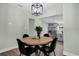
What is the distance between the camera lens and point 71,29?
2.54 metres

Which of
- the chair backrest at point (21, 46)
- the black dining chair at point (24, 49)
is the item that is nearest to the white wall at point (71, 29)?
the black dining chair at point (24, 49)

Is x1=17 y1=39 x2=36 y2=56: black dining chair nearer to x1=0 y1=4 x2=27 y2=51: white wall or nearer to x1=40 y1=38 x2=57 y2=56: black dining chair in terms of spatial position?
x1=0 y1=4 x2=27 y2=51: white wall

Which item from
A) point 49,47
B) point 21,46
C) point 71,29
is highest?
point 71,29

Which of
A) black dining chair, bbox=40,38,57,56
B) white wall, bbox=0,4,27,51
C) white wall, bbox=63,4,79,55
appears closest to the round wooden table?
black dining chair, bbox=40,38,57,56

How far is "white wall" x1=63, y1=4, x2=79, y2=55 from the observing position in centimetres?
240

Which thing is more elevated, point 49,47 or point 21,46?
point 21,46

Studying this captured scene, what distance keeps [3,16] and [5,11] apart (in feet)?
0.53

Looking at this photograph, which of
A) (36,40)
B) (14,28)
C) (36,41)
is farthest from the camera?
(36,40)

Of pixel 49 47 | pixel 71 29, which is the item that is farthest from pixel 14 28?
pixel 71 29

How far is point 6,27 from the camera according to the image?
2.43 meters

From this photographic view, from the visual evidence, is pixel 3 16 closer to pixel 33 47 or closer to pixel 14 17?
pixel 14 17

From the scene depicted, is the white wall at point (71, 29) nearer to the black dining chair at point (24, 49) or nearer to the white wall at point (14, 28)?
the black dining chair at point (24, 49)

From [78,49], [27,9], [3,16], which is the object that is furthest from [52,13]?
[3,16]

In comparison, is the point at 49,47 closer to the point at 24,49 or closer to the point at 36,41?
the point at 36,41
